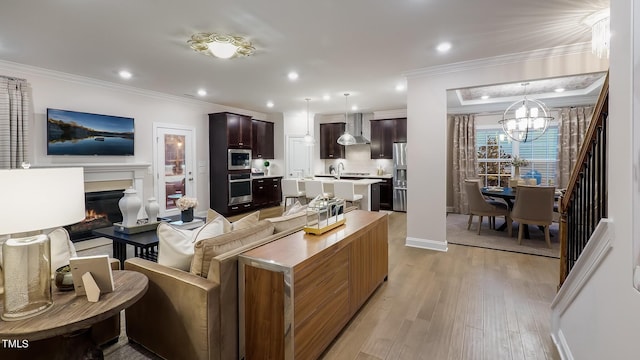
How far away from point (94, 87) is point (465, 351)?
19.9ft

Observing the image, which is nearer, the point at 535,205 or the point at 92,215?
the point at 535,205

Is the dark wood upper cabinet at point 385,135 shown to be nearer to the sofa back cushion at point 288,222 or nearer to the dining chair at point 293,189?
the dining chair at point 293,189

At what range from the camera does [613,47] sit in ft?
4.61

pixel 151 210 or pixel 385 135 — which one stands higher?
pixel 385 135

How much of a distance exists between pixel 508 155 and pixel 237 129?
20.2 feet

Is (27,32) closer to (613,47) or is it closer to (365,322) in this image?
(365,322)

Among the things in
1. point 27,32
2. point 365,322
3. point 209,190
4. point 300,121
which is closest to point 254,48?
point 27,32

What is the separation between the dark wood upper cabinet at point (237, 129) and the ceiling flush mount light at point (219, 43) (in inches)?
138

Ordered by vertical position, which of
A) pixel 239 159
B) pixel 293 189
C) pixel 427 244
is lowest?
pixel 427 244

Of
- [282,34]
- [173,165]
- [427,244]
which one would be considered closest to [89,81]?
[173,165]

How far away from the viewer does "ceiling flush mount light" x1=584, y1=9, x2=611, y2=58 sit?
254 centimetres

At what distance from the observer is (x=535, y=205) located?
434cm

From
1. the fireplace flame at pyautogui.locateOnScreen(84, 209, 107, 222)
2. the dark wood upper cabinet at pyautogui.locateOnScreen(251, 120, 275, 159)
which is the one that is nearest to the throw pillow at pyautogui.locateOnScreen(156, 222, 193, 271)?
the fireplace flame at pyautogui.locateOnScreen(84, 209, 107, 222)

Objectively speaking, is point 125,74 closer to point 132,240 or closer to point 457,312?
point 132,240
